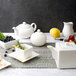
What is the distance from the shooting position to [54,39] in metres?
1.58

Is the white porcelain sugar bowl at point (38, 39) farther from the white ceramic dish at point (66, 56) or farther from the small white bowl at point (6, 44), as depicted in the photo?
the white ceramic dish at point (66, 56)

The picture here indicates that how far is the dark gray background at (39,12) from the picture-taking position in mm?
1754

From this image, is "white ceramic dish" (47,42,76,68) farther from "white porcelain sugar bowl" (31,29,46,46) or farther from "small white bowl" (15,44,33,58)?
"white porcelain sugar bowl" (31,29,46,46)

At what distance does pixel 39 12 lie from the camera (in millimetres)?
1780

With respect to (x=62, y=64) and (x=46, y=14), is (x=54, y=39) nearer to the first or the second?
(x=46, y=14)

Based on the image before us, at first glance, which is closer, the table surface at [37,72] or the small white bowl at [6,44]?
the table surface at [37,72]

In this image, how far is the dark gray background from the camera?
1.75 m

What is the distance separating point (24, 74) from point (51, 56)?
289mm

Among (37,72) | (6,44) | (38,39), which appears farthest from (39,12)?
(37,72)

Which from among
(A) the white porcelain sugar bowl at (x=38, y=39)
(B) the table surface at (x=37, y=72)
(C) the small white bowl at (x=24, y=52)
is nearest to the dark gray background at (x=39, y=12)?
(A) the white porcelain sugar bowl at (x=38, y=39)

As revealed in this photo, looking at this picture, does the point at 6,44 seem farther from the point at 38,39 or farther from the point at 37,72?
the point at 37,72

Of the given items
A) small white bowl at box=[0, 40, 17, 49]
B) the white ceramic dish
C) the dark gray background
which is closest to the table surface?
the white ceramic dish

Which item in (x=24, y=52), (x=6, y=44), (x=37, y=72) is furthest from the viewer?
(x=6, y=44)

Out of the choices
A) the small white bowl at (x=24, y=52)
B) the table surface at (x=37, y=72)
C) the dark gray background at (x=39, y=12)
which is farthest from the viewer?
the dark gray background at (x=39, y=12)
